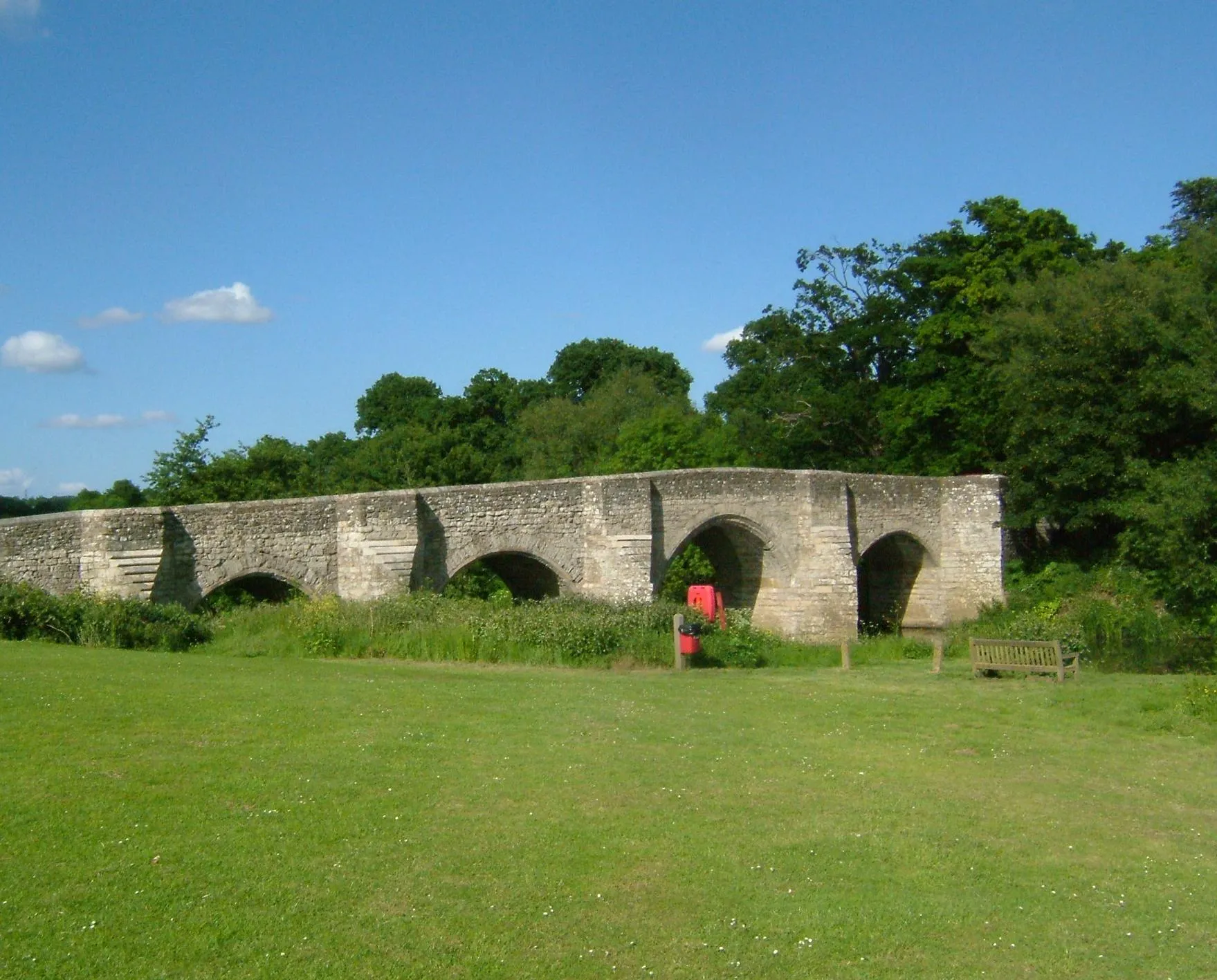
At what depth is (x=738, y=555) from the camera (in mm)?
24109

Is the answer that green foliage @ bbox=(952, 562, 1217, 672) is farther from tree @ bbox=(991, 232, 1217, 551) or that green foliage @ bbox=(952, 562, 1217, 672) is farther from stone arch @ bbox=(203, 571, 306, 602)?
stone arch @ bbox=(203, 571, 306, 602)

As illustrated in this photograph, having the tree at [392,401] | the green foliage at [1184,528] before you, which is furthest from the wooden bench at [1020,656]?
the tree at [392,401]

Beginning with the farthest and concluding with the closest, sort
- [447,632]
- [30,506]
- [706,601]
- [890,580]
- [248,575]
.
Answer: [30,506] → [890,580] → [706,601] → [248,575] → [447,632]

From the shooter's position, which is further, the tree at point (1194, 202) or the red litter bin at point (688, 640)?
the tree at point (1194, 202)

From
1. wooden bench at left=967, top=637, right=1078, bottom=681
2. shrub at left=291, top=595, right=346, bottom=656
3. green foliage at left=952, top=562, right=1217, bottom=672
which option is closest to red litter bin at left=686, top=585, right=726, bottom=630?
wooden bench at left=967, top=637, right=1078, bottom=681

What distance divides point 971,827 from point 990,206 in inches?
1034

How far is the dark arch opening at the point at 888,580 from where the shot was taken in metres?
26.8

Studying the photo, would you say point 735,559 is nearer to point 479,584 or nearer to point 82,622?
point 479,584

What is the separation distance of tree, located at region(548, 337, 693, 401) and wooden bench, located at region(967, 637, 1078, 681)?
3793 cm

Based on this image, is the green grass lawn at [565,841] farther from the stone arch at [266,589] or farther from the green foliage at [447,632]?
the stone arch at [266,589]

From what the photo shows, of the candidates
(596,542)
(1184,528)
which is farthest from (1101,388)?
(596,542)

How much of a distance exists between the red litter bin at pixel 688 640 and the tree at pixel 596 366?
124 ft

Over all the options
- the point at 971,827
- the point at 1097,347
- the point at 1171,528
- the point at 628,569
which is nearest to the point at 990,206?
the point at 1097,347

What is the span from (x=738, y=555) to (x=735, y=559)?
189 millimetres
